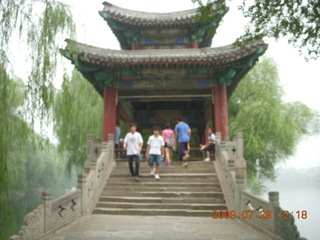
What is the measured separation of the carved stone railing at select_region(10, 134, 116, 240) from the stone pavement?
179 millimetres

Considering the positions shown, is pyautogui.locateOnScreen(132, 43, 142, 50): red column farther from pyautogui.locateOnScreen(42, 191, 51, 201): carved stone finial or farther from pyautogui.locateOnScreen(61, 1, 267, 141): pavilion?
pyautogui.locateOnScreen(42, 191, 51, 201): carved stone finial

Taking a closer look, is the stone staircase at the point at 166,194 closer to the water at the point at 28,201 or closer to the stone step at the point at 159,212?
the stone step at the point at 159,212

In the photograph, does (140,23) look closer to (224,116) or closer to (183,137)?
(224,116)

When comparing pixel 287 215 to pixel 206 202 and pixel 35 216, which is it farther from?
pixel 35 216

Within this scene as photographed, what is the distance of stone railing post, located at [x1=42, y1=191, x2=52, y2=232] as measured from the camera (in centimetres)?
442

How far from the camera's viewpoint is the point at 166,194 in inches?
252

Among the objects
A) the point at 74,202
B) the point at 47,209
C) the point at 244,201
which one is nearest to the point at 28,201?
the point at 74,202

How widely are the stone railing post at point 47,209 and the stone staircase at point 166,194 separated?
5.10ft

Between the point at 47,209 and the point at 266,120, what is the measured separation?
12559mm

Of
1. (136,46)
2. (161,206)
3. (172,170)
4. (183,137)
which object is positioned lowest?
(161,206)

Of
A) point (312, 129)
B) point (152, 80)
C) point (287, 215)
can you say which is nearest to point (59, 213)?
point (287, 215)

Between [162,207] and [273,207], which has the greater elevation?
[273,207]

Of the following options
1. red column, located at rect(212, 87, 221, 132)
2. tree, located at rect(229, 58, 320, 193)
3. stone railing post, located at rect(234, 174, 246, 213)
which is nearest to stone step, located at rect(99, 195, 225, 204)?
stone railing post, located at rect(234, 174, 246, 213)

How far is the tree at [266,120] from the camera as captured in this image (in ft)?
48.1
